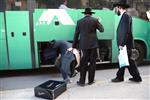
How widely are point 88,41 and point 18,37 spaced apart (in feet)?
6.29

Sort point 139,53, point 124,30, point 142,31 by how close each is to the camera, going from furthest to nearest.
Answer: point 139,53 → point 142,31 → point 124,30

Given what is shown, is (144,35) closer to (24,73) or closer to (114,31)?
(114,31)

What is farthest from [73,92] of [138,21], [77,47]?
[138,21]

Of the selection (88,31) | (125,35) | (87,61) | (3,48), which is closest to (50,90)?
(87,61)

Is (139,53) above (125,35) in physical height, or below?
below

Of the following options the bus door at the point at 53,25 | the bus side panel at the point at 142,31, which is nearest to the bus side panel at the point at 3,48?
the bus door at the point at 53,25

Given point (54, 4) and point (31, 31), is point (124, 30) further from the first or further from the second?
point (31, 31)

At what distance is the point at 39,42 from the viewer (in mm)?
8406

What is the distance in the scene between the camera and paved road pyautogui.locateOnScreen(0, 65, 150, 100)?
675 centimetres

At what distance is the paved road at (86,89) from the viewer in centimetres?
675

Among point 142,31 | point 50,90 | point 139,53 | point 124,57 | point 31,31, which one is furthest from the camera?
point 139,53

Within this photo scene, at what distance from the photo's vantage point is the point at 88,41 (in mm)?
7438

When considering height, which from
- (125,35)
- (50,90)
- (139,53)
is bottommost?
(50,90)

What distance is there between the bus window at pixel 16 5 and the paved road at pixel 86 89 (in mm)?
1820
